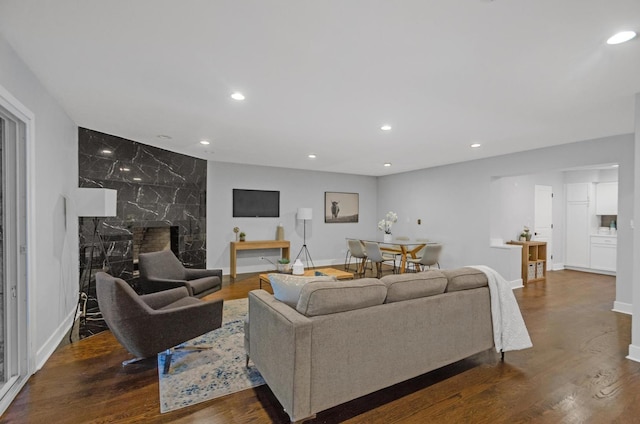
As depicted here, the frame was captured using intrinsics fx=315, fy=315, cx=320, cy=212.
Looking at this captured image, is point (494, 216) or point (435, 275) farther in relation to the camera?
point (494, 216)

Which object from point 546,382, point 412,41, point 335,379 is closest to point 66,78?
point 412,41

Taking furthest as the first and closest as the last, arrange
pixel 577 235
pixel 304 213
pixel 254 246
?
pixel 577 235, pixel 304 213, pixel 254 246

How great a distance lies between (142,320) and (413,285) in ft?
6.83

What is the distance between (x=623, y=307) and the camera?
14.1 ft

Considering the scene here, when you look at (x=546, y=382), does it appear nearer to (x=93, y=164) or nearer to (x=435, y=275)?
(x=435, y=275)

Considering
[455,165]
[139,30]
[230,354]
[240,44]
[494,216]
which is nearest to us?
[139,30]

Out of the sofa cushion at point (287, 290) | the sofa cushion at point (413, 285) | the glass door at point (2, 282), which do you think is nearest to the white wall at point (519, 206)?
the sofa cushion at point (413, 285)

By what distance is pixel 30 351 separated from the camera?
249 cm

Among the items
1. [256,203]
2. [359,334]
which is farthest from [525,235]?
[359,334]

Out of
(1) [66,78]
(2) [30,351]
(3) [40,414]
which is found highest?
(1) [66,78]

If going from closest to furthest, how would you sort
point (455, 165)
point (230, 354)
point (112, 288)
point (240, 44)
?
point (240, 44)
point (112, 288)
point (230, 354)
point (455, 165)

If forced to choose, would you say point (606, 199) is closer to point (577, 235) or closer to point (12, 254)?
point (577, 235)

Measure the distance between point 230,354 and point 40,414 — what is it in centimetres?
132

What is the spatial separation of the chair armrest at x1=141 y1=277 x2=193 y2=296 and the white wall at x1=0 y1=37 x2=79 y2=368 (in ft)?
2.60
